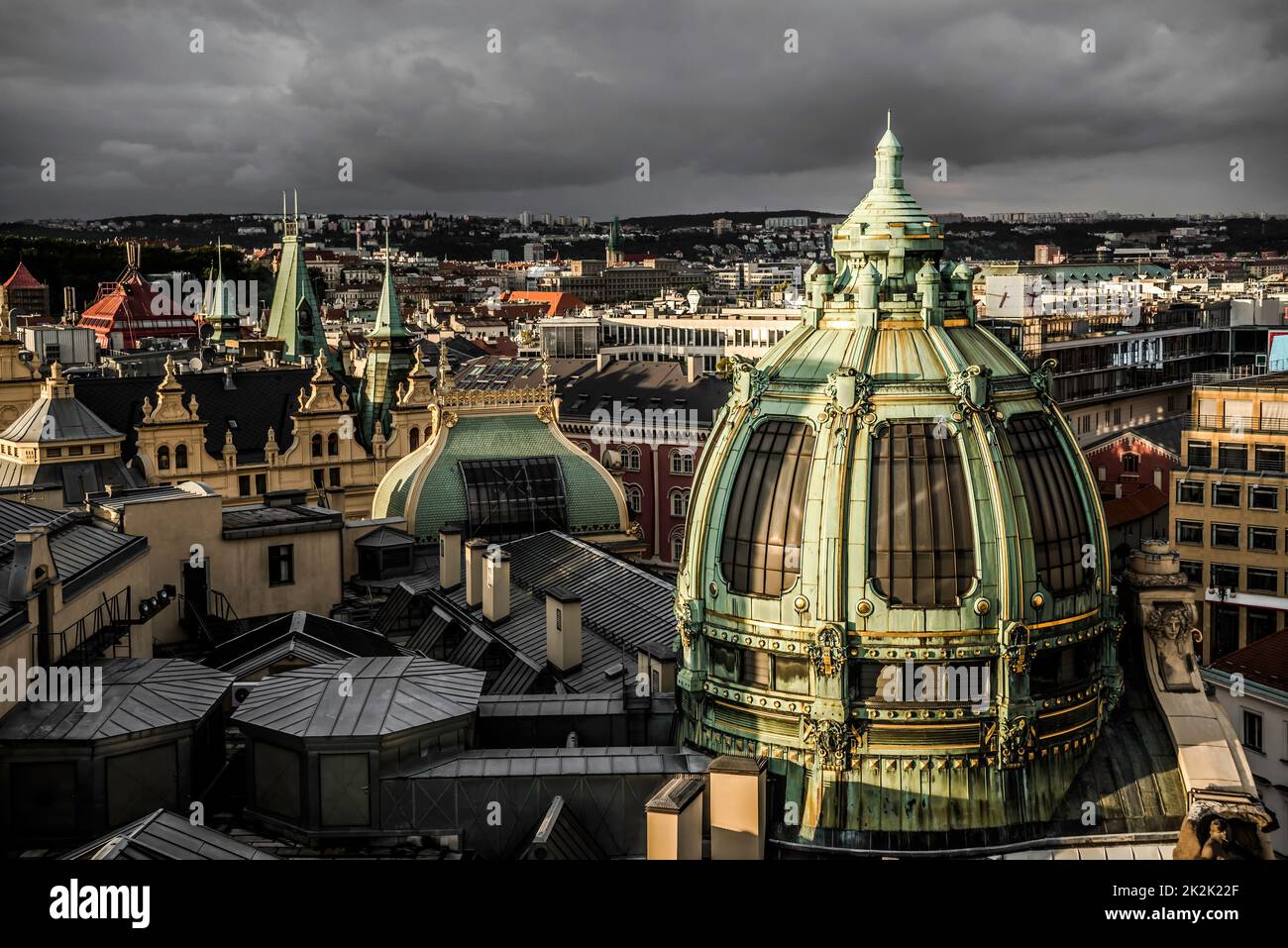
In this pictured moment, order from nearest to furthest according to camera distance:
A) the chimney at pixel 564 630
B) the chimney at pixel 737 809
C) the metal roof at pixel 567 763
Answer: the chimney at pixel 737 809 → the metal roof at pixel 567 763 → the chimney at pixel 564 630

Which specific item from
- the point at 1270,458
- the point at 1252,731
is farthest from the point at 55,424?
the point at 1270,458

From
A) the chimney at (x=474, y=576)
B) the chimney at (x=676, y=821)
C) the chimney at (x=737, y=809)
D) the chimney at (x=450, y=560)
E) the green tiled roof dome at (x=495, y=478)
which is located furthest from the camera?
the green tiled roof dome at (x=495, y=478)

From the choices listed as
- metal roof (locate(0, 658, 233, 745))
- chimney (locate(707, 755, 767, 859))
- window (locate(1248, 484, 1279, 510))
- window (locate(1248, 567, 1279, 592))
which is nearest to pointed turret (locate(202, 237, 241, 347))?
window (locate(1248, 484, 1279, 510))

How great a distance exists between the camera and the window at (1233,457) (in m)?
79.8

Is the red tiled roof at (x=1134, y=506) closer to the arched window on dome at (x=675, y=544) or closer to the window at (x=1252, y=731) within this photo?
the arched window on dome at (x=675, y=544)

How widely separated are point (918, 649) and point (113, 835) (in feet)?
49.0

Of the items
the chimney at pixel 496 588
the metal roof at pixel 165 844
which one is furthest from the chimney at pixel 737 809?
the chimney at pixel 496 588

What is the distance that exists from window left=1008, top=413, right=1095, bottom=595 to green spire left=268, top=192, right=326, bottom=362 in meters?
108

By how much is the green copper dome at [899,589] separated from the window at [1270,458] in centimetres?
5013

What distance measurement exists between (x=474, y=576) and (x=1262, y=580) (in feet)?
145

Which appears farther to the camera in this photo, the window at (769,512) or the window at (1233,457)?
the window at (1233,457)

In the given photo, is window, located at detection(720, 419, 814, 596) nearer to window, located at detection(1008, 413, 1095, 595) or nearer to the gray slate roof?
window, located at detection(1008, 413, 1095, 595)

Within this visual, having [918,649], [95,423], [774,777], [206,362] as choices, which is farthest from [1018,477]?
[206,362]
